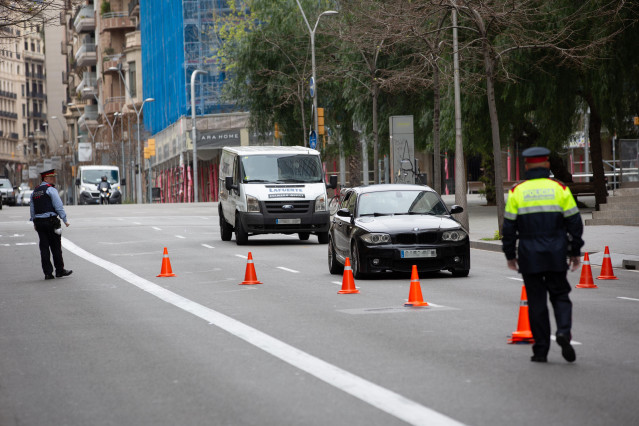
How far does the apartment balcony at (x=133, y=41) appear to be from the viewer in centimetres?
10556

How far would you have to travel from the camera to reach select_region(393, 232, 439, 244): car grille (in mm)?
17828

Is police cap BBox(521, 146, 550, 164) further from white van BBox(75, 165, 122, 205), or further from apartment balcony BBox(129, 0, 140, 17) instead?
apartment balcony BBox(129, 0, 140, 17)

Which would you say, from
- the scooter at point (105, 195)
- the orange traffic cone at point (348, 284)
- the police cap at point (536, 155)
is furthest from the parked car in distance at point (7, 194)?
the police cap at point (536, 155)

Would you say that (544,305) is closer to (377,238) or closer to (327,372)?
(327,372)

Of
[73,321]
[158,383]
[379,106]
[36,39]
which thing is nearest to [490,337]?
[158,383]

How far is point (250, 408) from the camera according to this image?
783 cm

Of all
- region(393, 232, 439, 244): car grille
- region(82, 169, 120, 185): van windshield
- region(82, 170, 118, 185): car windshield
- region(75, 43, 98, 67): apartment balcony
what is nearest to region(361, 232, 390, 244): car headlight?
region(393, 232, 439, 244): car grille

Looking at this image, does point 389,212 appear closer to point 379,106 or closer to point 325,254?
point 325,254

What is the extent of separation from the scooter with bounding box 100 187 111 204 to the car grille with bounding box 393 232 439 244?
2245 inches

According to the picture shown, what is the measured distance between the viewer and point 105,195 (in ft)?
244

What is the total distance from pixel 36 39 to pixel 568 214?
195764 millimetres

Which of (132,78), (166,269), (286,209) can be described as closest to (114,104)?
(132,78)

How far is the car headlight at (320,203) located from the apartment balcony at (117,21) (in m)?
86.3

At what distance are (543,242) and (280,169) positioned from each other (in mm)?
19888
